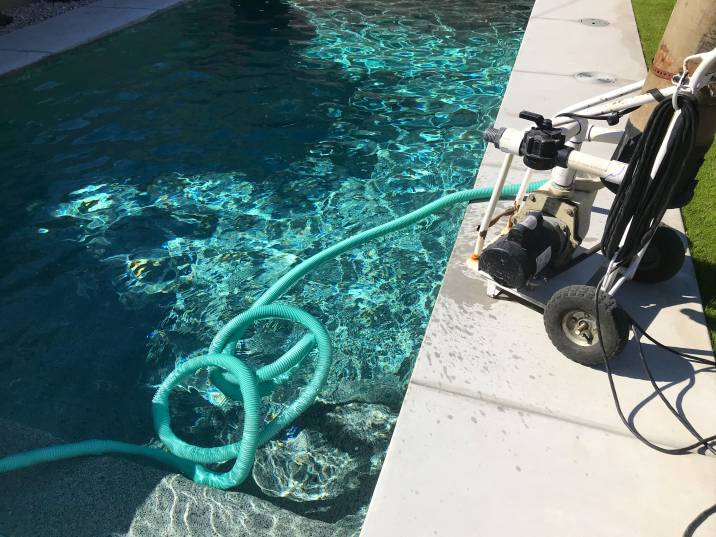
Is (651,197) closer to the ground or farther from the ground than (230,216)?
farther from the ground

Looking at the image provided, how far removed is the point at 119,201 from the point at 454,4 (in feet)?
30.1

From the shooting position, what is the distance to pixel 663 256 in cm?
331

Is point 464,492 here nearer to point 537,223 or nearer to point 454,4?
point 537,223

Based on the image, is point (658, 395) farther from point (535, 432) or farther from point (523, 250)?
point (523, 250)

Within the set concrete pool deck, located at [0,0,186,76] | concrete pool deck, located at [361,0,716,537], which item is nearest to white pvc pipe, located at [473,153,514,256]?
concrete pool deck, located at [361,0,716,537]

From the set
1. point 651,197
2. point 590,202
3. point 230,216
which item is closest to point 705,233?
point 590,202

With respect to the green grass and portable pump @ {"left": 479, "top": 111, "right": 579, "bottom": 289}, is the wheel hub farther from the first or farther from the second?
the green grass

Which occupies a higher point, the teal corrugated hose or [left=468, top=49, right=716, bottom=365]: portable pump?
[left=468, top=49, right=716, bottom=365]: portable pump

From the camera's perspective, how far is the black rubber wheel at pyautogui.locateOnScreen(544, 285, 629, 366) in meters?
2.74

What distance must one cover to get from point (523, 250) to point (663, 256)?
0.99 m

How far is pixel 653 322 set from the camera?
3.25 m

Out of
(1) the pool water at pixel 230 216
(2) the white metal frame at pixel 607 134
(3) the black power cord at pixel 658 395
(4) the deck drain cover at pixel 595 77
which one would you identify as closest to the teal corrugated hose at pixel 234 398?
(1) the pool water at pixel 230 216

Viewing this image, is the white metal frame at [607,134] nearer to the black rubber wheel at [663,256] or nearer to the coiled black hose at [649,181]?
the coiled black hose at [649,181]

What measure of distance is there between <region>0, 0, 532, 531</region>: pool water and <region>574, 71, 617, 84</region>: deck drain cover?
1.16 metres
